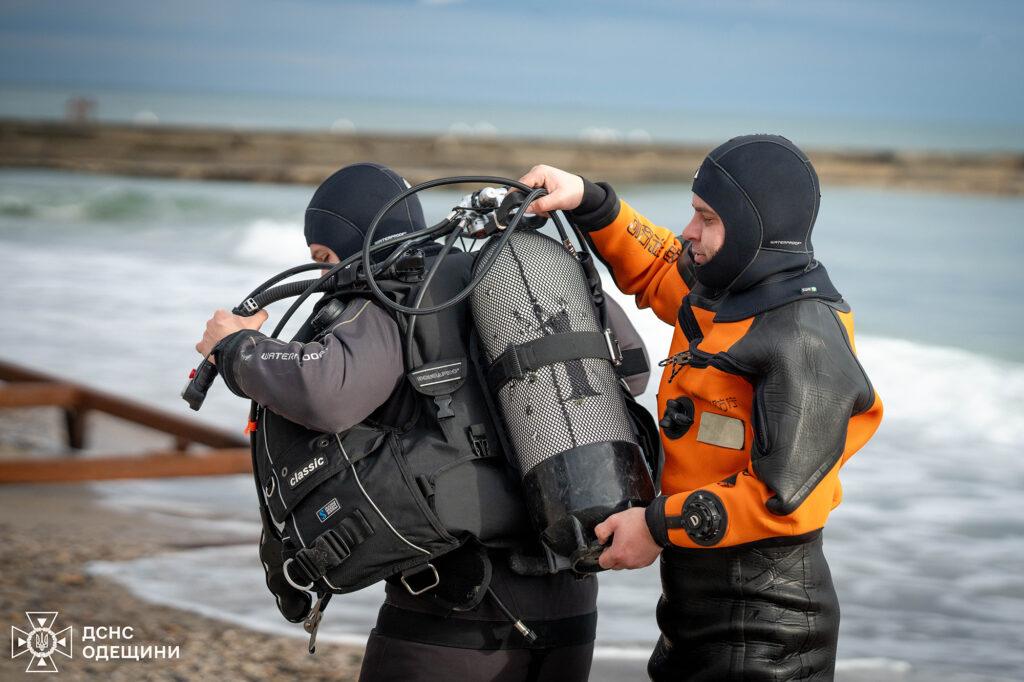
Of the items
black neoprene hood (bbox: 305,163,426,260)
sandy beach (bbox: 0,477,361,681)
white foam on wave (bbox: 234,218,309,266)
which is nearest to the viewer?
black neoprene hood (bbox: 305,163,426,260)

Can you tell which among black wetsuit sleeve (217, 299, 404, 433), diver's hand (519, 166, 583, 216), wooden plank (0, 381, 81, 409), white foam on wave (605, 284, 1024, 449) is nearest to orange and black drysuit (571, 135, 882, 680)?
diver's hand (519, 166, 583, 216)

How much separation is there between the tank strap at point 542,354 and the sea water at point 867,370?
7.16 ft

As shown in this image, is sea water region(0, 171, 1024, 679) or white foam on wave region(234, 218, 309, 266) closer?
sea water region(0, 171, 1024, 679)

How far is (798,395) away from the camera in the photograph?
2.00 metres

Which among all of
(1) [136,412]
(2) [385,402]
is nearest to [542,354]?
(2) [385,402]

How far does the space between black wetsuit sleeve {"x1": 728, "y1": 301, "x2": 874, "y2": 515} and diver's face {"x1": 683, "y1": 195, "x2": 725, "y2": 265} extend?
0.18 m

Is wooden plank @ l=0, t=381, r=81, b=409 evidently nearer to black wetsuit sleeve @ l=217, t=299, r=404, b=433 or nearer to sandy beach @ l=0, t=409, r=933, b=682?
sandy beach @ l=0, t=409, r=933, b=682

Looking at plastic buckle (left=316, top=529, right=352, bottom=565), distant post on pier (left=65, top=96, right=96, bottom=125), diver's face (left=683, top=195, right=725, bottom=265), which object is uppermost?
diver's face (left=683, top=195, right=725, bottom=265)

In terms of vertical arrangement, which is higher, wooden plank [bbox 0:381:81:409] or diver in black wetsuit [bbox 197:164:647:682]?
diver in black wetsuit [bbox 197:164:647:682]

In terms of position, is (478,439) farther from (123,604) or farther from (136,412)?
(136,412)

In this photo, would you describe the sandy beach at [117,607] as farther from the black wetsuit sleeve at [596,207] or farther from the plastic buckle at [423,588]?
the black wetsuit sleeve at [596,207]

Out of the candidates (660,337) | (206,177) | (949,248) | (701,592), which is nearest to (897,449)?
(660,337)

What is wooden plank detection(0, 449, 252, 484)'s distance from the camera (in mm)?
5477

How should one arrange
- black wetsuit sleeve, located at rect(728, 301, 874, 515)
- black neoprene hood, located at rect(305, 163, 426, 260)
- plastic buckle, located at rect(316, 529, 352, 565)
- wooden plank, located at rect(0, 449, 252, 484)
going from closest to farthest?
1. black wetsuit sleeve, located at rect(728, 301, 874, 515)
2. plastic buckle, located at rect(316, 529, 352, 565)
3. black neoprene hood, located at rect(305, 163, 426, 260)
4. wooden plank, located at rect(0, 449, 252, 484)
